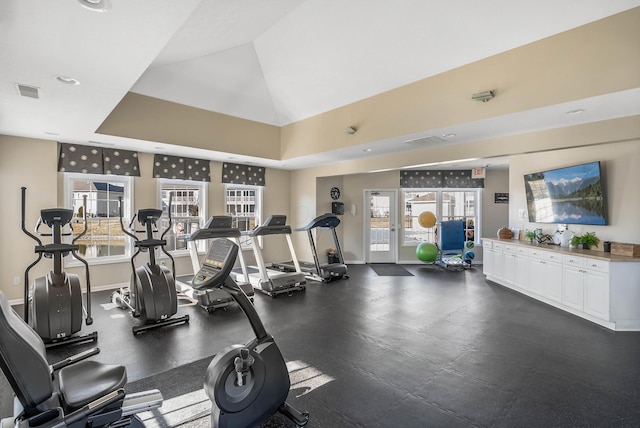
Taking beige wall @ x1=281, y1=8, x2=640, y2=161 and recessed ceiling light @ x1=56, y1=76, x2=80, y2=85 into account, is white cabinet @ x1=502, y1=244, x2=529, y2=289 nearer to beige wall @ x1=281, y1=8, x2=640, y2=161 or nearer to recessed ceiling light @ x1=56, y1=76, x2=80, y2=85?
beige wall @ x1=281, y1=8, x2=640, y2=161

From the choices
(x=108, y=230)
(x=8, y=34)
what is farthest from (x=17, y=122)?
(x=8, y=34)

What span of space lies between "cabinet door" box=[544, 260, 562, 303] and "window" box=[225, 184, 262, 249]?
603cm

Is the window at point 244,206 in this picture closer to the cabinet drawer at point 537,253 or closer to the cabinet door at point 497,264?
the cabinet door at point 497,264

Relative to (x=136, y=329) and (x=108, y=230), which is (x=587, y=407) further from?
(x=108, y=230)

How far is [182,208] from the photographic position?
7121 mm

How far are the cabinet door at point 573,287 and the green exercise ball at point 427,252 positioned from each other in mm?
3484

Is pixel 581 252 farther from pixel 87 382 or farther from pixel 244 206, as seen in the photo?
pixel 244 206

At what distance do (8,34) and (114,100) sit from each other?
4.36ft

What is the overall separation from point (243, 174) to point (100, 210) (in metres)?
3.07

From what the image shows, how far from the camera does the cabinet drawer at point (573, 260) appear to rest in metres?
4.48

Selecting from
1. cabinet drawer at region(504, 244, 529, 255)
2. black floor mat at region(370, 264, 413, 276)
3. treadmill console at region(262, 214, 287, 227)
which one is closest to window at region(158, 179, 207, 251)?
treadmill console at region(262, 214, 287, 227)

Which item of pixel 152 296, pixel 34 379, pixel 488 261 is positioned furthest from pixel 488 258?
pixel 34 379

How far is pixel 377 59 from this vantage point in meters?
4.68

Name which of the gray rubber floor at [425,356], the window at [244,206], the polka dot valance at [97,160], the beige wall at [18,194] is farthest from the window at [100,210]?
the window at [244,206]
